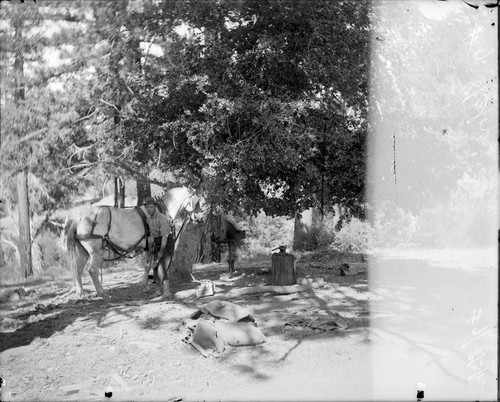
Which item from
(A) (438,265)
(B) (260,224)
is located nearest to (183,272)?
(A) (438,265)

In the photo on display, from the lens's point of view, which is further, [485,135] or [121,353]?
[485,135]

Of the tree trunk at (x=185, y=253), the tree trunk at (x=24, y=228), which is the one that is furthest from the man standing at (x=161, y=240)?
the tree trunk at (x=24, y=228)

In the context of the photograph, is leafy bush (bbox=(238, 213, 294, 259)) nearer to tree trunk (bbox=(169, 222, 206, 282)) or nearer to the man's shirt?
tree trunk (bbox=(169, 222, 206, 282))

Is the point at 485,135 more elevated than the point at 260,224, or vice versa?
the point at 485,135

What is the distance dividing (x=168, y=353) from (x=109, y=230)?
397 cm

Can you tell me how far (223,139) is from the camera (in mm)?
8648

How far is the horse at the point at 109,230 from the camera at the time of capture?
919 centimetres

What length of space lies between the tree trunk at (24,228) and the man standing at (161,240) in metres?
3.83

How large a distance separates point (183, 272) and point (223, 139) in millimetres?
3648

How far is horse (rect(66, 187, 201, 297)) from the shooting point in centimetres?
919

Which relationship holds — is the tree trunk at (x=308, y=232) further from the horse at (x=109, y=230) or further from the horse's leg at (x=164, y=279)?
the horse's leg at (x=164, y=279)

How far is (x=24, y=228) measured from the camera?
44.0ft

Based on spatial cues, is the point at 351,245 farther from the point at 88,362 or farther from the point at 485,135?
the point at 88,362

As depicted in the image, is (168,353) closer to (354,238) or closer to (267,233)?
(354,238)
